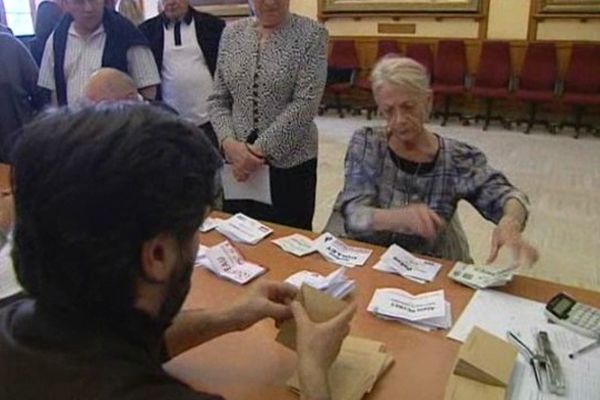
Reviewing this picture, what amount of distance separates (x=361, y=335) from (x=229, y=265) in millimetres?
461

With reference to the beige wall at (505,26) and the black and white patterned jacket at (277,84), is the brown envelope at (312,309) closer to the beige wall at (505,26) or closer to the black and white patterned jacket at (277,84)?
the black and white patterned jacket at (277,84)

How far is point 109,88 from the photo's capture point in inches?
80.7

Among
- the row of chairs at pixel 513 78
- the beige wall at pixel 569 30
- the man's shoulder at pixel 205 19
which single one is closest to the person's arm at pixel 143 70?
the man's shoulder at pixel 205 19

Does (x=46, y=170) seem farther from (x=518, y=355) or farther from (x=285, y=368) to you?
(x=518, y=355)

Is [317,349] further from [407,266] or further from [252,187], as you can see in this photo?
[252,187]

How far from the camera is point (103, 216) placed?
25.6 inches

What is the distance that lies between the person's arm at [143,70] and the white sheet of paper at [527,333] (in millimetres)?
1773

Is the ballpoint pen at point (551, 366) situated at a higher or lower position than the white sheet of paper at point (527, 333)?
higher

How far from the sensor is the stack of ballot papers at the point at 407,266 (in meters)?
1.52

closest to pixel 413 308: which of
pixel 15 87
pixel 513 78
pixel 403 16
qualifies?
pixel 15 87

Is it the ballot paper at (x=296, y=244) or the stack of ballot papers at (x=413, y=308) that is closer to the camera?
the stack of ballot papers at (x=413, y=308)

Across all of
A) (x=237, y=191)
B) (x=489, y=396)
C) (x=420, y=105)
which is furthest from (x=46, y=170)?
(x=237, y=191)

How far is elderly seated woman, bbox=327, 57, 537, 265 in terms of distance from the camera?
179 cm

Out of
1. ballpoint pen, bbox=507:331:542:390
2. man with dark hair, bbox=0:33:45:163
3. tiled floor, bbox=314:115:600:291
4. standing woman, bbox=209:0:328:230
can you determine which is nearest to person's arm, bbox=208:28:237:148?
standing woman, bbox=209:0:328:230
